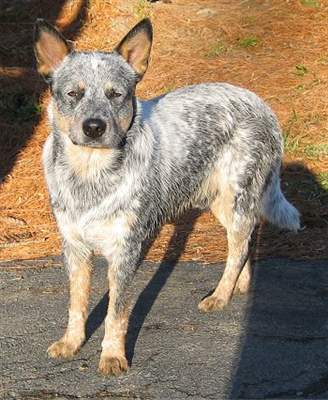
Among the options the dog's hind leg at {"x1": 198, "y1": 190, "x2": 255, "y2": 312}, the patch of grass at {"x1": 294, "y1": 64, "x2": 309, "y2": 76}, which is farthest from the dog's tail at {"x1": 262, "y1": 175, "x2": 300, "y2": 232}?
the patch of grass at {"x1": 294, "y1": 64, "x2": 309, "y2": 76}

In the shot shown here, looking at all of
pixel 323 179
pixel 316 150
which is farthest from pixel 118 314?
pixel 316 150

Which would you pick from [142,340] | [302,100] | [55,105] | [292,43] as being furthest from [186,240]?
[292,43]

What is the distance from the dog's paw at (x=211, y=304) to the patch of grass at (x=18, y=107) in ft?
16.1

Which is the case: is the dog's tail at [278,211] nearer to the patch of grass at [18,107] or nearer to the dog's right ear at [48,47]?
the dog's right ear at [48,47]

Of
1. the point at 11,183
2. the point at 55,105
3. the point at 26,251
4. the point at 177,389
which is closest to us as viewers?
the point at 177,389

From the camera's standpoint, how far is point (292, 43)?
1112 centimetres

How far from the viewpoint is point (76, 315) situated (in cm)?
505

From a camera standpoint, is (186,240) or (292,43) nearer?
(186,240)

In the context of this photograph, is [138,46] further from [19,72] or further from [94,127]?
[19,72]

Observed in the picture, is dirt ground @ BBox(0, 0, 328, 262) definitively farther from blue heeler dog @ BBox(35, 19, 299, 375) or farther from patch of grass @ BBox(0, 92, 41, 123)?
blue heeler dog @ BBox(35, 19, 299, 375)

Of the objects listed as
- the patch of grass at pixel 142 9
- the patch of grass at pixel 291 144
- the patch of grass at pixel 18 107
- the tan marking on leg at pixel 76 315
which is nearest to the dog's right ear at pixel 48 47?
the tan marking on leg at pixel 76 315

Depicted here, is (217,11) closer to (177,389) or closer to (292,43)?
(292,43)

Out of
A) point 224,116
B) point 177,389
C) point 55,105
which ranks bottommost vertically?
point 177,389

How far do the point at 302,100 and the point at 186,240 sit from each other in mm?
3445
